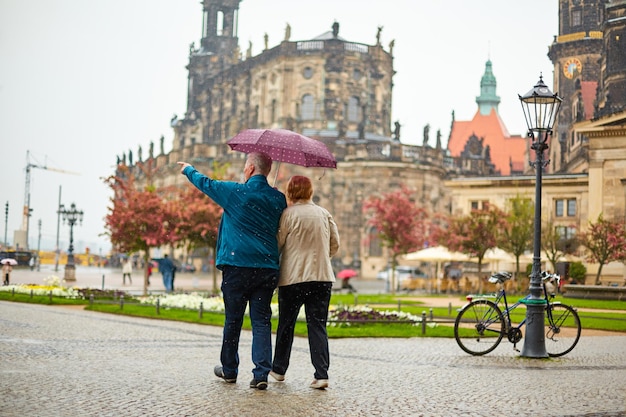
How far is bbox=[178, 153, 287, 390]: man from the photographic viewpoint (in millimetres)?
8797

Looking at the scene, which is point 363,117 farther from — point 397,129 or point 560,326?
point 560,326

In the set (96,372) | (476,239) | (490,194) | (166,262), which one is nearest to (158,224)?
(166,262)

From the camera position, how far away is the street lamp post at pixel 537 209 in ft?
43.1

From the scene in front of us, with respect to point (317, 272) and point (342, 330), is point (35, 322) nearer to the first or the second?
point (342, 330)

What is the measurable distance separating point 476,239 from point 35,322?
27.2 metres

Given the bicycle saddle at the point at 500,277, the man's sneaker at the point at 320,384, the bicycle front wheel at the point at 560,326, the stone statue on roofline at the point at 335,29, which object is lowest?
the man's sneaker at the point at 320,384

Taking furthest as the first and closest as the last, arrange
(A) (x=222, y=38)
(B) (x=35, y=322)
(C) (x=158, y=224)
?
1. (A) (x=222, y=38)
2. (C) (x=158, y=224)
3. (B) (x=35, y=322)

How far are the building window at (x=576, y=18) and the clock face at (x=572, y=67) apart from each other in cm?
297

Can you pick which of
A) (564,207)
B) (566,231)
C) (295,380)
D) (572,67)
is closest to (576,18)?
(572,67)

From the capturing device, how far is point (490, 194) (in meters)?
55.8

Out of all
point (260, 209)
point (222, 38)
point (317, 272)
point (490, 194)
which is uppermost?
point (222, 38)

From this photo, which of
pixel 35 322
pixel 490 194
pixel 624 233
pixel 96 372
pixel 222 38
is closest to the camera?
pixel 96 372

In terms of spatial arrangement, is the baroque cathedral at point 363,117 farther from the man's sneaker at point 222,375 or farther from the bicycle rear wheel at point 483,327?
the man's sneaker at point 222,375

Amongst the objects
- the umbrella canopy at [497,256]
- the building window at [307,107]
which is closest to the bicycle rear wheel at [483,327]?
the umbrella canopy at [497,256]
